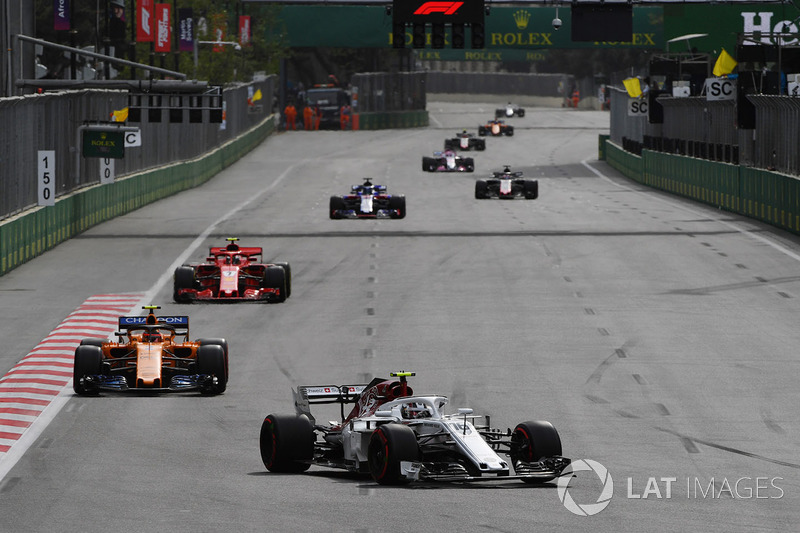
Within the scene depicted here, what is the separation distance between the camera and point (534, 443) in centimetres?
1452

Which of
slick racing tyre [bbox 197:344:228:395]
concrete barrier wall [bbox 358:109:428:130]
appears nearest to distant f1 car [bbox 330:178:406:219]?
slick racing tyre [bbox 197:344:228:395]

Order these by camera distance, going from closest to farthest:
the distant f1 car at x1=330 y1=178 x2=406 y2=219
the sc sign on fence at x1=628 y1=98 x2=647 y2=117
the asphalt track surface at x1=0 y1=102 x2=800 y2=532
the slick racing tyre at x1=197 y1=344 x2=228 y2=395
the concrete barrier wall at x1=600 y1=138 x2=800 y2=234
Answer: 1. the asphalt track surface at x1=0 y1=102 x2=800 y2=532
2. the slick racing tyre at x1=197 y1=344 x2=228 y2=395
3. the concrete barrier wall at x1=600 y1=138 x2=800 y2=234
4. the distant f1 car at x1=330 y1=178 x2=406 y2=219
5. the sc sign on fence at x1=628 y1=98 x2=647 y2=117

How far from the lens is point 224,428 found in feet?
59.6

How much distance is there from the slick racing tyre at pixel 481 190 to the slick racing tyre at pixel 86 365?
3370cm

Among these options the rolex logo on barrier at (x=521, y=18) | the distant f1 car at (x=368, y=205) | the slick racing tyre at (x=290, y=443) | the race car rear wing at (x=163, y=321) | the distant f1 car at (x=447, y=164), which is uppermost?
the rolex logo on barrier at (x=521, y=18)

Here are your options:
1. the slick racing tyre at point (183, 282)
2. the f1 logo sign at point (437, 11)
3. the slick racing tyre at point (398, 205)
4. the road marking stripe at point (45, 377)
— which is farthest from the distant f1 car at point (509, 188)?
the slick racing tyre at point (183, 282)

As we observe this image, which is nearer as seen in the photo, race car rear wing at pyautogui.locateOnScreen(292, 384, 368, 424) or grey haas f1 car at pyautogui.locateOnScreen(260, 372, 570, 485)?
grey haas f1 car at pyautogui.locateOnScreen(260, 372, 570, 485)

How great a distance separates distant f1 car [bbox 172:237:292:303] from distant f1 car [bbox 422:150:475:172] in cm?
3863

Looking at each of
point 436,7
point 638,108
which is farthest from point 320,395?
point 638,108

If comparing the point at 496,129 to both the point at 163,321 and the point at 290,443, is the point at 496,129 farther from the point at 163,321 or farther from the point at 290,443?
the point at 290,443

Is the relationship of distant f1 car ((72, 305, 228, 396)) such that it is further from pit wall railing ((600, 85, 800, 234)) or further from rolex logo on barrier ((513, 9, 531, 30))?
rolex logo on barrier ((513, 9, 531, 30))

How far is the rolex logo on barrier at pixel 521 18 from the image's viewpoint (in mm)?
108375

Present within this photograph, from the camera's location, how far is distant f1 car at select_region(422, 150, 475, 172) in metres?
68.0

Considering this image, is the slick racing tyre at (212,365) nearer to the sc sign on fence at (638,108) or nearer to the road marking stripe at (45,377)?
the road marking stripe at (45,377)
